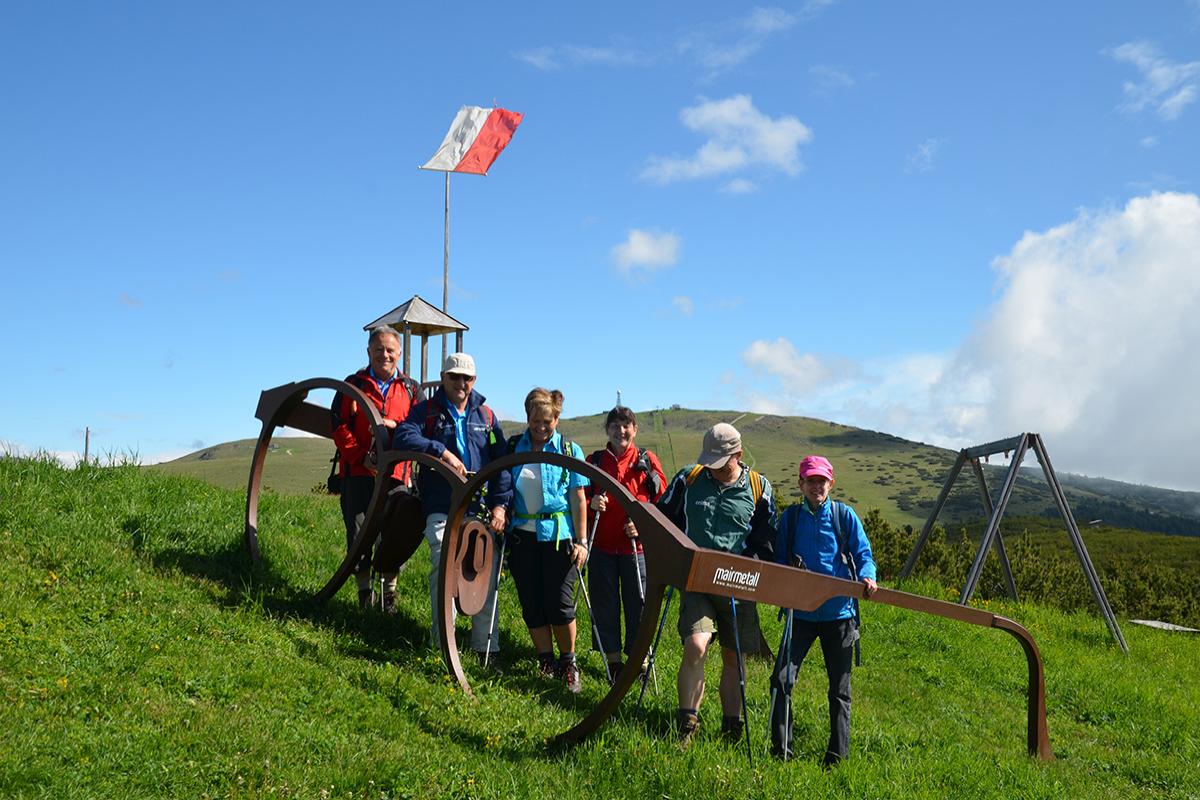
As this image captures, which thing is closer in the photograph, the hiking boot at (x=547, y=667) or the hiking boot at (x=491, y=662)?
the hiking boot at (x=491, y=662)

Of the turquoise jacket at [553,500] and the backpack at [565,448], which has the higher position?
the backpack at [565,448]

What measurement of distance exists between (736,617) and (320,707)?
8.62 ft

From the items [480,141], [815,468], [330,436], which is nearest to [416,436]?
[330,436]

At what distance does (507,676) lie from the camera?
7.00m

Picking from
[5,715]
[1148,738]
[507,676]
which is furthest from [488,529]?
[1148,738]

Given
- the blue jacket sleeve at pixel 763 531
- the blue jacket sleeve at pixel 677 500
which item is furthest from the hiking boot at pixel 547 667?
the blue jacket sleeve at pixel 763 531

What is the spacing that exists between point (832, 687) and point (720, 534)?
48.1 inches

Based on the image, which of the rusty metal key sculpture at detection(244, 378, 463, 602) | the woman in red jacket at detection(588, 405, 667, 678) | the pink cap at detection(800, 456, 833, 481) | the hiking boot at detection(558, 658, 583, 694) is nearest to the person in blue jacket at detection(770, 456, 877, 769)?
the pink cap at detection(800, 456, 833, 481)

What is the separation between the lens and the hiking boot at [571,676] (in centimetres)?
693

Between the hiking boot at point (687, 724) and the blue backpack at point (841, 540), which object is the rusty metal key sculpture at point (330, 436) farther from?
the blue backpack at point (841, 540)

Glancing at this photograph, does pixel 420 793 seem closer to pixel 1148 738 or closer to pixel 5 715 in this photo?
pixel 5 715

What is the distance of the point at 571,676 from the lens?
7.00 m

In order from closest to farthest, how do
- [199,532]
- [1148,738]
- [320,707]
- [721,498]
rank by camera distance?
[320,707]
[721,498]
[199,532]
[1148,738]

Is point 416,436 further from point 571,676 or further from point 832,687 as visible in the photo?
point 832,687
